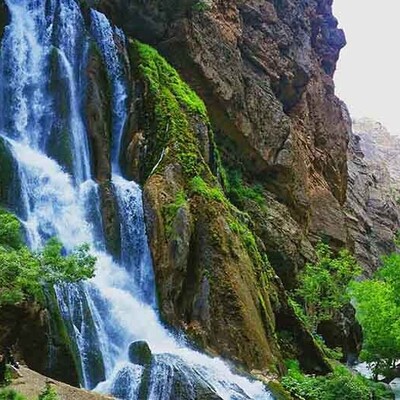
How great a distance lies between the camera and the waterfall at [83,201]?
63.6 feet

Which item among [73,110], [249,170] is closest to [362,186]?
[249,170]

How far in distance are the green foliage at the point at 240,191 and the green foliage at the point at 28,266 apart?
2124cm

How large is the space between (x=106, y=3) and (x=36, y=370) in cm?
2312

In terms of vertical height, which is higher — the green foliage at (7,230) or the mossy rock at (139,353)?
the green foliage at (7,230)

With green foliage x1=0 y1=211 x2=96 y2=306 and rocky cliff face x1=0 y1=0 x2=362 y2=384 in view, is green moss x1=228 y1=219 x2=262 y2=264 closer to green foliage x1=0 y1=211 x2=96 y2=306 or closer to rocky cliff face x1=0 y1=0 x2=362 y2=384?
rocky cliff face x1=0 y1=0 x2=362 y2=384

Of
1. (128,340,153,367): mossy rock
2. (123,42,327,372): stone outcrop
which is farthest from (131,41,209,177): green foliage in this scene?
(128,340,153,367): mossy rock

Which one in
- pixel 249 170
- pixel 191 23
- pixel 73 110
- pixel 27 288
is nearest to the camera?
pixel 27 288

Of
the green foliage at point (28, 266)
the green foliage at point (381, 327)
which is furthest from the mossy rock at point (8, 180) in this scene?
the green foliage at point (381, 327)

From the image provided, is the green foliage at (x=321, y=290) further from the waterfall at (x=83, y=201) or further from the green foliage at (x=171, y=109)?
the waterfall at (x=83, y=201)

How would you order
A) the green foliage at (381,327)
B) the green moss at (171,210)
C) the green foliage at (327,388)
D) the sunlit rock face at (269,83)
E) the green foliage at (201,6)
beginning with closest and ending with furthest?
the green foliage at (327,388), the green moss at (171,210), the green foliage at (381,327), the sunlit rock face at (269,83), the green foliage at (201,6)

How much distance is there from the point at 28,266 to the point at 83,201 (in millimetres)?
11545

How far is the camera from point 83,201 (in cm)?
2567

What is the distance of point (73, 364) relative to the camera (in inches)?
699

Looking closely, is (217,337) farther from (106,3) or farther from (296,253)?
(106,3)
